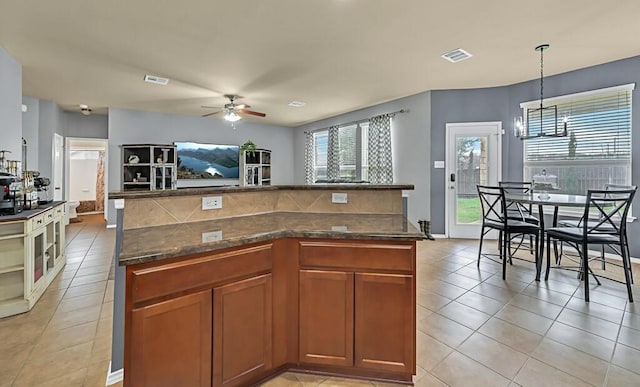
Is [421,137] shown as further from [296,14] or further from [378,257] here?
[378,257]

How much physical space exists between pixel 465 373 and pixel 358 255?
0.97m

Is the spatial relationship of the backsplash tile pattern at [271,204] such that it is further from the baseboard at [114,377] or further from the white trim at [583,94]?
the white trim at [583,94]

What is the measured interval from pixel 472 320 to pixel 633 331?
1072 millimetres

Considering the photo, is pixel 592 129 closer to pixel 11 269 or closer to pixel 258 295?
pixel 258 295

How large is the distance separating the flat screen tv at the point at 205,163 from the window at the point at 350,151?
237 centimetres

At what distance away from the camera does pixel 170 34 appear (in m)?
3.08

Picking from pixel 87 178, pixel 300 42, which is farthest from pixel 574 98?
pixel 87 178

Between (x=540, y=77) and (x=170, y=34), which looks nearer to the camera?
(x=170, y=34)

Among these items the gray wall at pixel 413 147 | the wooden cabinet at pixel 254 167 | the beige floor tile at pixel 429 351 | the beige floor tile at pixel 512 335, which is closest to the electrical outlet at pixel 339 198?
the beige floor tile at pixel 429 351

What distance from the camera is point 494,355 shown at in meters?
1.87

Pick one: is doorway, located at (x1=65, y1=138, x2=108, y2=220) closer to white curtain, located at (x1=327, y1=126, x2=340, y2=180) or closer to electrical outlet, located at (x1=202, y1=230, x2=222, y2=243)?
white curtain, located at (x1=327, y1=126, x2=340, y2=180)

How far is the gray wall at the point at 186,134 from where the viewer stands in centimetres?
642

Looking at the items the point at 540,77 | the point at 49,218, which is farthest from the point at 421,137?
the point at 49,218

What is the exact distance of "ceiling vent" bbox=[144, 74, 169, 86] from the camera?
438cm
